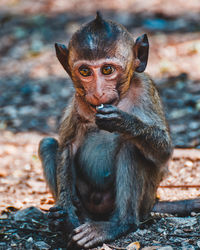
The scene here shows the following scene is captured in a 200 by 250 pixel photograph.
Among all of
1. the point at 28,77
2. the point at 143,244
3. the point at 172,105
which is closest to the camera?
the point at 143,244

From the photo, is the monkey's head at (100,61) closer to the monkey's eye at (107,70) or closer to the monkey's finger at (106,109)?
the monkey's eye at (107,70)

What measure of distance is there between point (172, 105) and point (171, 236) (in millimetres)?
3933

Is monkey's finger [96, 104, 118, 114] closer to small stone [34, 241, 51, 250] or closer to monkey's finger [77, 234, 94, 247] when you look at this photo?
monkey's finger [77, 234, 94, 247]

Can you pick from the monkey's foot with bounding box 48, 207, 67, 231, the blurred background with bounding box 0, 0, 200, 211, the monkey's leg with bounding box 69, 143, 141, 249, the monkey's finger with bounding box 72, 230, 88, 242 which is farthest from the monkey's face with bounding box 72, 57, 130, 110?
the monkey's finger with bounding box 72, 230, 88, 242

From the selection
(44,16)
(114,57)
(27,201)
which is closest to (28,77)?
(44,16)

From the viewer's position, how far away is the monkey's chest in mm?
4551

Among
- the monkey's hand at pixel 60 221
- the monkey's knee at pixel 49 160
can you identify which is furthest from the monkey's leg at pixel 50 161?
the monkey's hand at pixel 60 221

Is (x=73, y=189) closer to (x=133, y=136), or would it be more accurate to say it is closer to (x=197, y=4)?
(x=133, y=136)

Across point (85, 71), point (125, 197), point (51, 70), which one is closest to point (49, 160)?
point (125, 197)

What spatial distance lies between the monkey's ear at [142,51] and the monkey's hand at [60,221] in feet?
5.13

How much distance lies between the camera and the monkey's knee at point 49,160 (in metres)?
4.85

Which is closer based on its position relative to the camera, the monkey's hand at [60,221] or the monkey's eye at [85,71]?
the monkey's eye at [85,71]

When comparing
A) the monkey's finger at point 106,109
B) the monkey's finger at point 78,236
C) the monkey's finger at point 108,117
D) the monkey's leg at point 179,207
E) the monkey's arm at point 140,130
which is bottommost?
the monkey's finger at point 78,236

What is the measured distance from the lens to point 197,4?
36.0 ft
